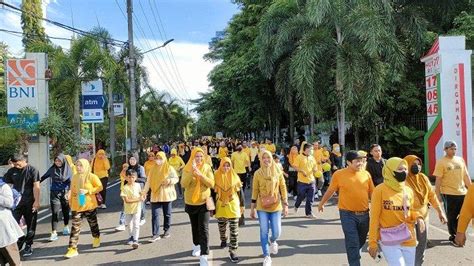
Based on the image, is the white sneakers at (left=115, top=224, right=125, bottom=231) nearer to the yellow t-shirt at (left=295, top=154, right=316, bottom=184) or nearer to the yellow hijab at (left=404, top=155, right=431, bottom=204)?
the yellow t-shirt at (left=295, top=154, right=316, bottom=184)

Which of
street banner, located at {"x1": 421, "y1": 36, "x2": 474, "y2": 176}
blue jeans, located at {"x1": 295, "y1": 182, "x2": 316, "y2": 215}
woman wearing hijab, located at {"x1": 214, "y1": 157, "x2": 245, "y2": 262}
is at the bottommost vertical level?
blue jeans, located at {"x1": 295, "y1": 182, "x2": 316, "y2": 215}

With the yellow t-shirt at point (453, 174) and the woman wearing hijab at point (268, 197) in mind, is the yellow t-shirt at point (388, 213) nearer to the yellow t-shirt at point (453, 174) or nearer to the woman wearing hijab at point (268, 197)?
the woman wearing hijab at point (268, 197)

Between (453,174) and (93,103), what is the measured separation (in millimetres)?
14327

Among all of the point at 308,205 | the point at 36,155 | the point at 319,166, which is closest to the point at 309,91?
the point at 319,166

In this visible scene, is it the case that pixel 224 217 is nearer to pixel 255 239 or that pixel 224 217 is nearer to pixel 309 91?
pixel 255 239

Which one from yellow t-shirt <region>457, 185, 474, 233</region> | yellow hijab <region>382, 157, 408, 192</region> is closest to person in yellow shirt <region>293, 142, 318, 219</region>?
yellow hijab <region>382, 157, 408, 192</region>

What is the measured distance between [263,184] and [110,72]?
15.0 m

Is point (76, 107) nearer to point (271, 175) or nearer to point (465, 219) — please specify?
point (271, 175)

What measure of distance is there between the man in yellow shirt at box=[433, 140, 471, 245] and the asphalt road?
68 cm

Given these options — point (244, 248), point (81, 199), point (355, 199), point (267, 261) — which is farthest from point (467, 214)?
point (81, 199)

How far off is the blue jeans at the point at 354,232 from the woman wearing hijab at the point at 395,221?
100 centimetres

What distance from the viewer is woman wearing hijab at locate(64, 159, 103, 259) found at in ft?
23.9

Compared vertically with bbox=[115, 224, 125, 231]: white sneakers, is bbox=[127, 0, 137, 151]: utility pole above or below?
above

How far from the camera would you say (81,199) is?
731cm
